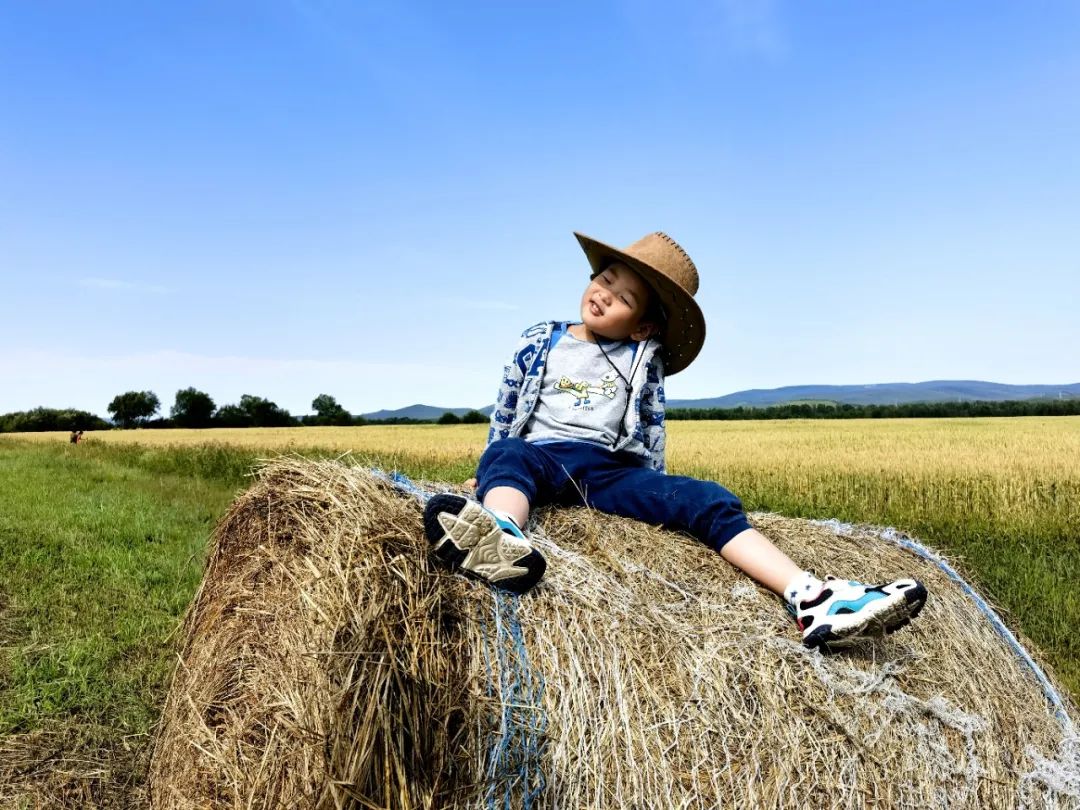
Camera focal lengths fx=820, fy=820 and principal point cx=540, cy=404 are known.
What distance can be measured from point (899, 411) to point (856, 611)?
5318cm

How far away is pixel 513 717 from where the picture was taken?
2.29 metres

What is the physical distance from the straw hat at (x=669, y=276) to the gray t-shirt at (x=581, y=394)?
232mm

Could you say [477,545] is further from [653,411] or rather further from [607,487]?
[653,411]

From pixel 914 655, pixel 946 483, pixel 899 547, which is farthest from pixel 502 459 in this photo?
pixel 946 483

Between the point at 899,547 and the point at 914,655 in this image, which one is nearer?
the point at 914,655

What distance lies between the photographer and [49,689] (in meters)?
4.34

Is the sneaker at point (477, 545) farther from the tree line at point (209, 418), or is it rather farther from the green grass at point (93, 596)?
the tree line at point (209, 418)

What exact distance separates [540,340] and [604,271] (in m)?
0.44

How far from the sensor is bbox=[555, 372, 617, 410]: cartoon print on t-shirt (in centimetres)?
370

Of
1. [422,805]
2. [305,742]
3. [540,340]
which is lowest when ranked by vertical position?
[422,805]

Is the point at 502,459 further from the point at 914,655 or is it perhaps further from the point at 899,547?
the point at 899,547

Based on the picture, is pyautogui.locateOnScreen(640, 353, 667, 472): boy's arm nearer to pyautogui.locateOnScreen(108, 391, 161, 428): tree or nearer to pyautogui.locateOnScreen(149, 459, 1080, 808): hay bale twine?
pyautogui.locateOnScreen(149, 459, 1080, 808): hay bale twine

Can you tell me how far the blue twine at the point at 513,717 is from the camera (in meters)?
2.25

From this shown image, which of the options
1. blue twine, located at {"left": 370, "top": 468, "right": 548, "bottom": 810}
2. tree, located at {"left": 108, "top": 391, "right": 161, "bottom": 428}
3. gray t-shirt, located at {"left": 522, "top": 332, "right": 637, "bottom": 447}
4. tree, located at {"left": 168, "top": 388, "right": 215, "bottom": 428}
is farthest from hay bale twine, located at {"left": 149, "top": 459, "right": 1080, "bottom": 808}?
tree, located at {"left": 108, "top": 391, "right": 161, "bottom": 428}
